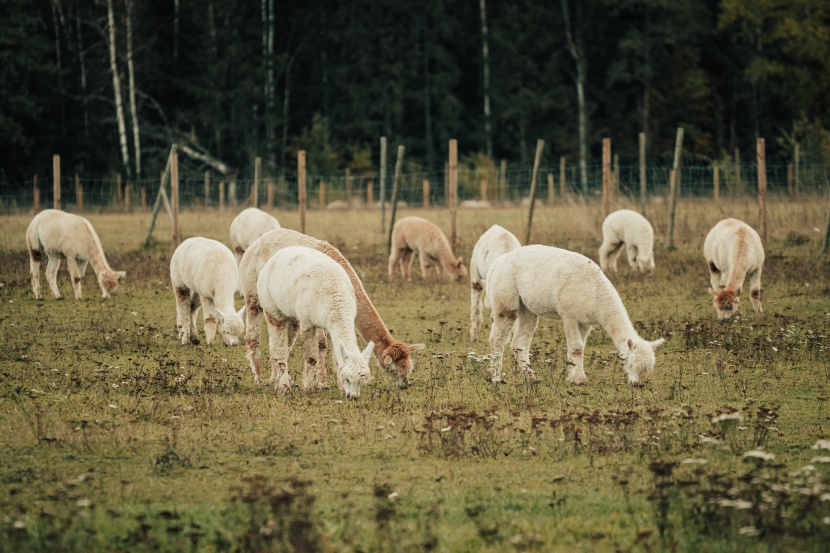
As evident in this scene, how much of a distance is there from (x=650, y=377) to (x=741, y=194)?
1832cm

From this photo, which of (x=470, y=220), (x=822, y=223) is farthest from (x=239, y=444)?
(x=470, y=220)

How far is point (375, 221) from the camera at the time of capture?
1184 inches

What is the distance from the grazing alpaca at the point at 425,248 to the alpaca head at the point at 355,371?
33.9 ft

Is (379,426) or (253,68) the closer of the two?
(379,426)

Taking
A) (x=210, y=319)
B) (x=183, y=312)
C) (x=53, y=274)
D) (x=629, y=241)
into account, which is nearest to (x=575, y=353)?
(x=210, y=319)

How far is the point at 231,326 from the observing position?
41.0 ft

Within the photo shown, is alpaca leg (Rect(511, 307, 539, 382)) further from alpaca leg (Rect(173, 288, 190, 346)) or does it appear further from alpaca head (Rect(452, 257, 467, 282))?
alpaca head (Rect(452, 257, 467, 282))

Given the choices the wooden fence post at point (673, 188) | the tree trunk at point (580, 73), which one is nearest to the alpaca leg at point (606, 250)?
the wooden fence post at point (673, 188)

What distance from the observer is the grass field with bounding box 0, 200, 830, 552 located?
571cm

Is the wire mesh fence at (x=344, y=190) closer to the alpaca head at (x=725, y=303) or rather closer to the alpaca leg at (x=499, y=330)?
the alpaca head at (x=725, y=303)

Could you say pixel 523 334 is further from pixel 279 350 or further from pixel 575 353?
pixel 279 350

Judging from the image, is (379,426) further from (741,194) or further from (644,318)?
(741,194)

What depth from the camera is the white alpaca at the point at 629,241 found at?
64.5 feet

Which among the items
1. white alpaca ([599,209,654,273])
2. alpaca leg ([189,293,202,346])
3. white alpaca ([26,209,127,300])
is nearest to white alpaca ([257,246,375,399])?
alpaca leg ([189,293,202,346])
